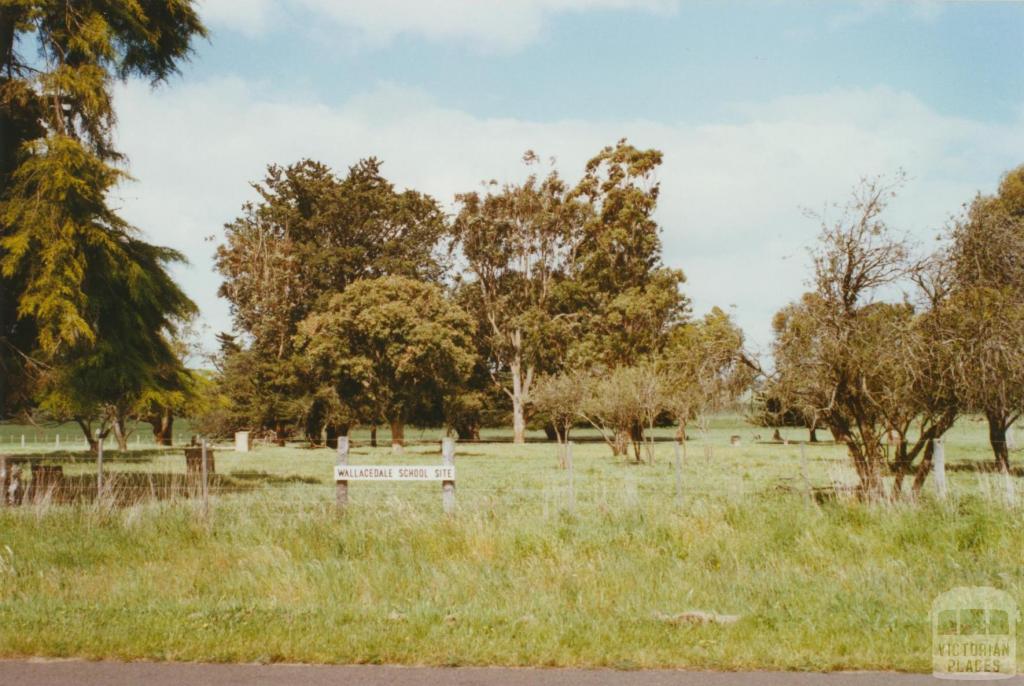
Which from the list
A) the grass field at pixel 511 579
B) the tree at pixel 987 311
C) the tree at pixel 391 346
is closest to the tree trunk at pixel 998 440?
the tree at pixel 987 311

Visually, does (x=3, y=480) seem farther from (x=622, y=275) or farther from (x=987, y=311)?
(x=622, y=275)

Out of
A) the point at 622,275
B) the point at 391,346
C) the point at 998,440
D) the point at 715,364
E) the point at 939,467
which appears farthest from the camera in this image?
the point at 622,275

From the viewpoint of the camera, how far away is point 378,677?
5297mm

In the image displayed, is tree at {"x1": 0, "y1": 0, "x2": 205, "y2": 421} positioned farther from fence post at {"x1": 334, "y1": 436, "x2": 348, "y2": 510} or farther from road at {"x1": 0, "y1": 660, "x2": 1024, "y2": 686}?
road at {"x1": 0, "y1": 660, "x2": 1024, "y2": 686}

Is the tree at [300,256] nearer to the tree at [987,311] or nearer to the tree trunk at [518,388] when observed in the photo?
the tree trunk at [518,388]

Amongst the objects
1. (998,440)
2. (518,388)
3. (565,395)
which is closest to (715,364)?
(998,440)

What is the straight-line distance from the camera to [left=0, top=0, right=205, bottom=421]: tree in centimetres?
1491

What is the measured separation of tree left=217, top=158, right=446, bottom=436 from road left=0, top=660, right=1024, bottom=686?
4716cm

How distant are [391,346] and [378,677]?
129ft

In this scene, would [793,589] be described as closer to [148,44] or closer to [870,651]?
[870,651]

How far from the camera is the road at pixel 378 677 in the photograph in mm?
5148

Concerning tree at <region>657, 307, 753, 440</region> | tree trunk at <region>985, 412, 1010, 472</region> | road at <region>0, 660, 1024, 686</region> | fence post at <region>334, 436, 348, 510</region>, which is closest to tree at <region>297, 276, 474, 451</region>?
tree trunk at <region>985, 412, 1010, 472</region>

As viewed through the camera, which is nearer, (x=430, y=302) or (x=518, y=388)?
(x=430, y=302)

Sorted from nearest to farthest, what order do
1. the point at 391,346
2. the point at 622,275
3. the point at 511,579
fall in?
the point at 511,579
the point at 391,346
the point at 622,275
